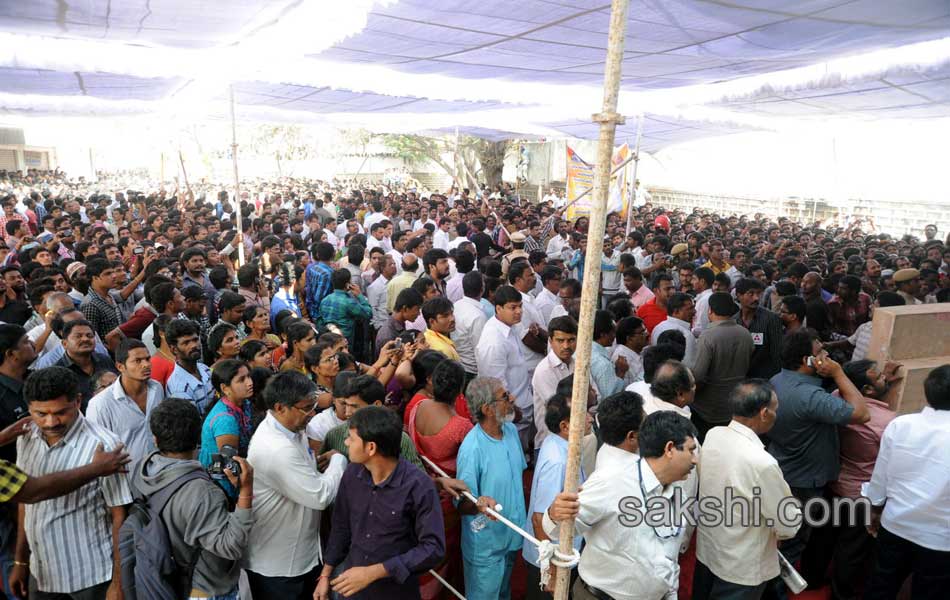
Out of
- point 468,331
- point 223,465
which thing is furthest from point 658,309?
point 223,465

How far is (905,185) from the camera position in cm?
1595

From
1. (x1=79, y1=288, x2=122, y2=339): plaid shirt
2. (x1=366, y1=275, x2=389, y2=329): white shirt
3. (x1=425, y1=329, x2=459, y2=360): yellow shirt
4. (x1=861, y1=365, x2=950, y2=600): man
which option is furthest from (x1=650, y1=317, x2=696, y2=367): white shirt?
(x1=79, y1=288, x2=122, y2=339): plaid shirt

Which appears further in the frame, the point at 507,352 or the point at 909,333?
the point at 507,352

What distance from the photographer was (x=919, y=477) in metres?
2.96

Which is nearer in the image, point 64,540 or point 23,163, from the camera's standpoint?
point 64,540

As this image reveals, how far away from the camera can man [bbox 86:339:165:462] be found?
308 centimetres

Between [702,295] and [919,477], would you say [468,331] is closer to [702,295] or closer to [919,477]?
[702,295]

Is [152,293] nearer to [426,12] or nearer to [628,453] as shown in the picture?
[426,12]

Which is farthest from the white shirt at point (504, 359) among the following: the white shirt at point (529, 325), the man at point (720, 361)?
the man at point (720, 361)

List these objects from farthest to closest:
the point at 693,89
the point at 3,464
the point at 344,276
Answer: the point at 693,89 → the point at 344,276 → the point at 3,464

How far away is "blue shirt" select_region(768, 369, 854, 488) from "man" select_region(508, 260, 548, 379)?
1.76m

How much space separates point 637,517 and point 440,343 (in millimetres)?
2126

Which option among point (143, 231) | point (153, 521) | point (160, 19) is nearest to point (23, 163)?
point (143, 231)

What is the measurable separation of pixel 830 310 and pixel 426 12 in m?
4.55
